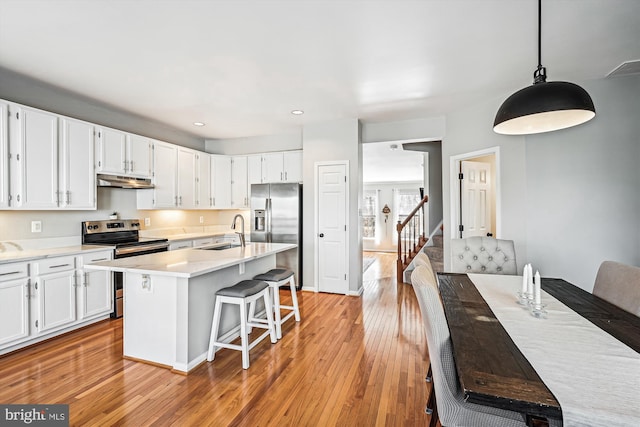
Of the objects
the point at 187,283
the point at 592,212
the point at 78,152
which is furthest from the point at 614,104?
the point at 78,152

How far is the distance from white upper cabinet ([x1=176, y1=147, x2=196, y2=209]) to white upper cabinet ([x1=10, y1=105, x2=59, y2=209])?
171 centimetres

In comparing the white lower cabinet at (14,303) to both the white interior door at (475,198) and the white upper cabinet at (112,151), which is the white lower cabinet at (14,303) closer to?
the white upper cabinet at (112,151)

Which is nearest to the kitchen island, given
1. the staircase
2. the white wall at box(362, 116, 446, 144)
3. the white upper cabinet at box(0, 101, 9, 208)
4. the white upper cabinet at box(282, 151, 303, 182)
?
the white upper cabinet at box(0, 101, 9, 208)

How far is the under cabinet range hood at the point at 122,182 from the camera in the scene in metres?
3.64

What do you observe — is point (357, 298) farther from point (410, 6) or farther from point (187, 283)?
point (410, 6)

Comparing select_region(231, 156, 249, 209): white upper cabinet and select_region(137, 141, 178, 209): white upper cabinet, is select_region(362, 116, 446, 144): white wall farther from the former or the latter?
select_region(137, 141, 178, 209): white upper cabinet

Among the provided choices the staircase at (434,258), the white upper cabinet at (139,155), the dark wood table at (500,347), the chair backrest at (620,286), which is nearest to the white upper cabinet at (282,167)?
the white upper cabinet at (139,155)

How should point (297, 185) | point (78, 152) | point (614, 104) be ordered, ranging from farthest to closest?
point (297, 185)
point (78, 152)
point (614, 104)

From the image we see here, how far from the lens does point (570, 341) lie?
1.29 metres

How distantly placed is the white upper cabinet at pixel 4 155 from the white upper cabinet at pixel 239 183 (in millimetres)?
3025

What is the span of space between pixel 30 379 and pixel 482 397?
10.3ft

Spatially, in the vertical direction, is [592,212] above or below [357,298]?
above

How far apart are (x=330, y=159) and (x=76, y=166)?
3.26m

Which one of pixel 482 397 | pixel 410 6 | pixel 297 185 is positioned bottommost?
pixel 482 397
